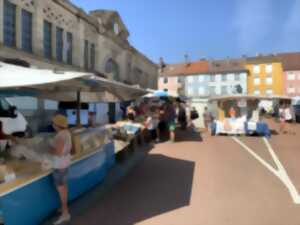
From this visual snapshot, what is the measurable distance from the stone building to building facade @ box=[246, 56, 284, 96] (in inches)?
1864

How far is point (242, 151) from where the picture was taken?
12.4m

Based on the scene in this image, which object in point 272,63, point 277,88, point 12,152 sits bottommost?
point 12,152

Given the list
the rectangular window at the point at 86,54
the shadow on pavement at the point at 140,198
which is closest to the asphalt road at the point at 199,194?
the shadow on pavement at the point at 140,198

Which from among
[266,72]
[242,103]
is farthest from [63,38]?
[266,72]

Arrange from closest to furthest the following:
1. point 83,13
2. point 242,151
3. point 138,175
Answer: point 138,175 → point 242,151 → point 83,13

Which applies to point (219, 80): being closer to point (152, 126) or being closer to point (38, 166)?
point (152, 126)

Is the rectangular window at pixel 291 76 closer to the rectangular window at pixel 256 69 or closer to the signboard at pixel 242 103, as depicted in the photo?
the rectangular window at pixel 256 69

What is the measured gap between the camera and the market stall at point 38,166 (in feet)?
14.8

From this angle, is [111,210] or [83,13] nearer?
[111,210]

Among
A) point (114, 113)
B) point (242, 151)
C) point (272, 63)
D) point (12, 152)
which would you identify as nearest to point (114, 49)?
point (114, 113)

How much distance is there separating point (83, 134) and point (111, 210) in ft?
6.88

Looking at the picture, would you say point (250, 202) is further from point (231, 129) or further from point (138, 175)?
point (231, 129)

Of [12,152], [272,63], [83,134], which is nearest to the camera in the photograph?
[12,152]

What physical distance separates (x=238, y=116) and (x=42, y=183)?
53.1 feet
